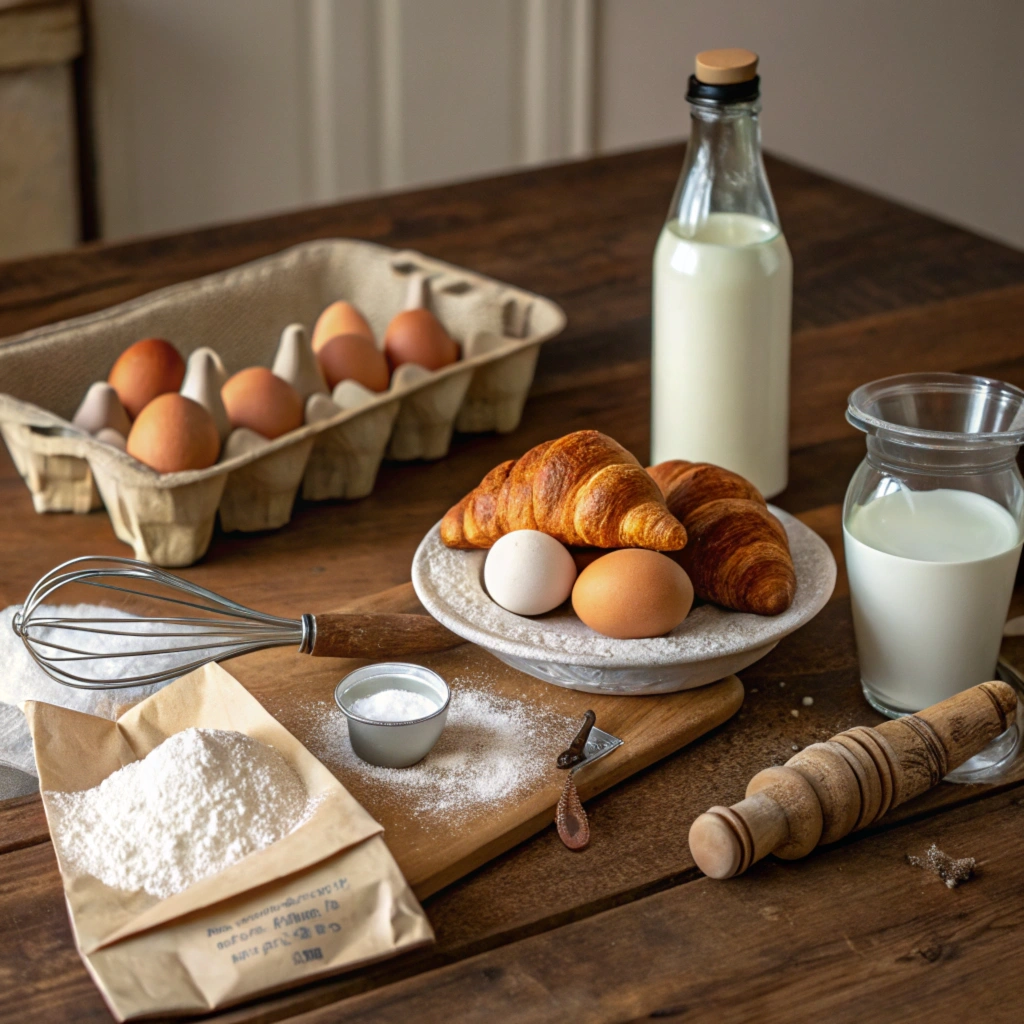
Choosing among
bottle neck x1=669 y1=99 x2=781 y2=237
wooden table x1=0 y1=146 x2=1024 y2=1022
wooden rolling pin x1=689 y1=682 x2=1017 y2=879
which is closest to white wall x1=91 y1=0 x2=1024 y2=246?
wooden table x1=0 y1=146 x2=1024 y2=1022

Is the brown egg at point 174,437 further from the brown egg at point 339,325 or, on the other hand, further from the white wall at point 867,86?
the white wall at point 867,86

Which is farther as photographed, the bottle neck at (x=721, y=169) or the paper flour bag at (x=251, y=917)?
the bottle neck at (x=721, y=169)

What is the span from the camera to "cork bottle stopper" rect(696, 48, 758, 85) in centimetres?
83

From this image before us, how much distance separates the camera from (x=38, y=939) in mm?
578

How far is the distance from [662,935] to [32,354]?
726 millimetres

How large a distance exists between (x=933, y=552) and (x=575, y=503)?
20cm

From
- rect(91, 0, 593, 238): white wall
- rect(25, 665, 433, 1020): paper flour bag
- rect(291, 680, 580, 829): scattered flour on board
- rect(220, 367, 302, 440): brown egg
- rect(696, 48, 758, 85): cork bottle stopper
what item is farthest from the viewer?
rect(91, 0, 593, 238): white wall

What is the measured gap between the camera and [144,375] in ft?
3.33

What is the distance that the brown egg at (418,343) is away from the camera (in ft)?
3.54

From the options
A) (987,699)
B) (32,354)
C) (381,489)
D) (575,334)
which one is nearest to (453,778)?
(987,699)

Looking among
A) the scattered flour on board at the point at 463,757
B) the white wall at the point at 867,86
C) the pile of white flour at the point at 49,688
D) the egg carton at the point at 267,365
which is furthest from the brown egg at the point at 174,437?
the white wall at the point at 867,86

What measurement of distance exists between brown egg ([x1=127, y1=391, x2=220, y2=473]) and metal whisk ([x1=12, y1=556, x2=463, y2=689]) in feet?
0.37

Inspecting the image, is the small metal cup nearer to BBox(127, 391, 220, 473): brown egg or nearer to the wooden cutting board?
the wooden cutting board

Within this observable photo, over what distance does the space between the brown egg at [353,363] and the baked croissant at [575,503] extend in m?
0.31
